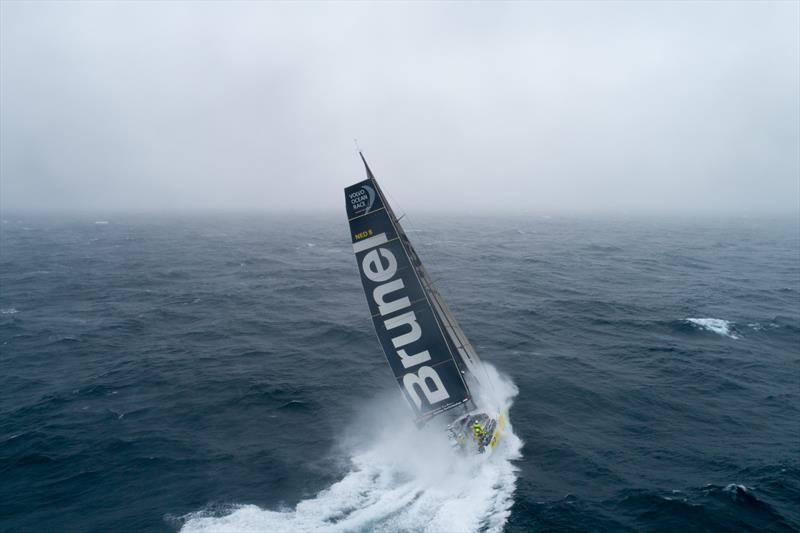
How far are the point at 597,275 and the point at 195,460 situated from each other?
57597 mm

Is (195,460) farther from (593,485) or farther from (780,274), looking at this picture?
(780,274)

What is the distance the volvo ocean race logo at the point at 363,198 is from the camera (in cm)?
1795

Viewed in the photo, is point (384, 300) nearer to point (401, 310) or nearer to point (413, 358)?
point (401, 310)

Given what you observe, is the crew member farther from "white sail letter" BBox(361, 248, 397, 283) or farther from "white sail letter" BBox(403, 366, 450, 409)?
"white sail letter" BBox(361, 248, 397, 283)

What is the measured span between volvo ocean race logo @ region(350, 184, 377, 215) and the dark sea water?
11.8m

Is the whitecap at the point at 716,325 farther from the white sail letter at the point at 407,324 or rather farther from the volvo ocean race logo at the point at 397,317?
the white sail letter at the point at 407,324

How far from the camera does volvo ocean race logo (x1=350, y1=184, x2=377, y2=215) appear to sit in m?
18.0

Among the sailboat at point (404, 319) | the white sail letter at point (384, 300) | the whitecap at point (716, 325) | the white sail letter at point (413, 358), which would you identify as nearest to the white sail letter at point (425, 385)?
the sailboat at point (404, 319)

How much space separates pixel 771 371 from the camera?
27750 millimetres

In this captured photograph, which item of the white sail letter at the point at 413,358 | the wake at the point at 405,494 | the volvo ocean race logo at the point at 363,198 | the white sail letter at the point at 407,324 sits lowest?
the wake at the point at 405,494

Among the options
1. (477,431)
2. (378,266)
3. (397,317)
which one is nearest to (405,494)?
(477,431)

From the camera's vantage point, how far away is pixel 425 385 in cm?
1830

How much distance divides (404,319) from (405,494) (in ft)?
23.6

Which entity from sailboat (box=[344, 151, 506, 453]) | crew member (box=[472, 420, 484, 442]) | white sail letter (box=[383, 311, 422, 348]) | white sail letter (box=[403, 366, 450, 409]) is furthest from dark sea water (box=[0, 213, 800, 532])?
white sail letter (box=[383, 311, 422, 348])
